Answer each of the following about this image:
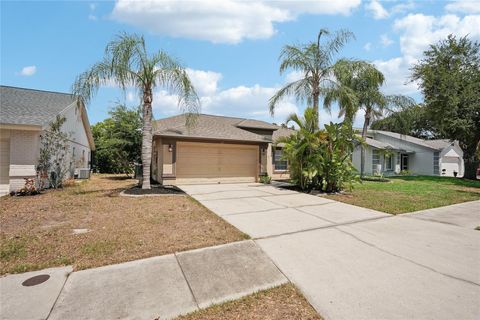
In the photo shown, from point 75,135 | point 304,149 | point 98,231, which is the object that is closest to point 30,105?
point 75,135

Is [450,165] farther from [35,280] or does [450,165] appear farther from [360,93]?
[35,280]

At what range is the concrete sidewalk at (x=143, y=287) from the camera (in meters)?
2.72

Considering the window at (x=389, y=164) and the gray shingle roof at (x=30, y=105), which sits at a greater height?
the gray shingle roof at (x=30, y=105)

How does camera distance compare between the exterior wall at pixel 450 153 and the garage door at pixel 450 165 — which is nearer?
the exterior wall at pixel 450 153

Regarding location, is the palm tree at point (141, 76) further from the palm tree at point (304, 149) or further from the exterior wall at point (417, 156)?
the exterior wall at point (417, 156)

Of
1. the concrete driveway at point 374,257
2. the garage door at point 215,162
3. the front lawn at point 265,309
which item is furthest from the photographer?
the garage door at point 215,162

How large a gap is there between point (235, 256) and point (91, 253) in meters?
2.47

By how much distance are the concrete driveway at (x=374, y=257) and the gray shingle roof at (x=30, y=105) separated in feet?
29.1

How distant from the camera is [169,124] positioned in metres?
14.8

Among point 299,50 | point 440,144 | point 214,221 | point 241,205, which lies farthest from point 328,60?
point 440,144

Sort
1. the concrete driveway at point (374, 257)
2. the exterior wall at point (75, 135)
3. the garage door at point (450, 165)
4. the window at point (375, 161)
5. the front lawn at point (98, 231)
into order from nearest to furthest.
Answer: the concrete driveway at point (374, 257)
the front lawn at point (98, 231)
the exterior wall at point (75, 135)
the window at point (375, 161)
the garage door at point (450, 165)

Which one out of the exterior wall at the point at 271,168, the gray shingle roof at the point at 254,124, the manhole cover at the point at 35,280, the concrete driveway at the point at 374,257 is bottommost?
the manhole cover at the point at 35,280

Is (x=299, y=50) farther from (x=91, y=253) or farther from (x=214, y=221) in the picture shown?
(x=91, y=253)

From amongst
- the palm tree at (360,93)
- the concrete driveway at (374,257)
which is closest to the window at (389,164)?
the palm tree at (360,93)
